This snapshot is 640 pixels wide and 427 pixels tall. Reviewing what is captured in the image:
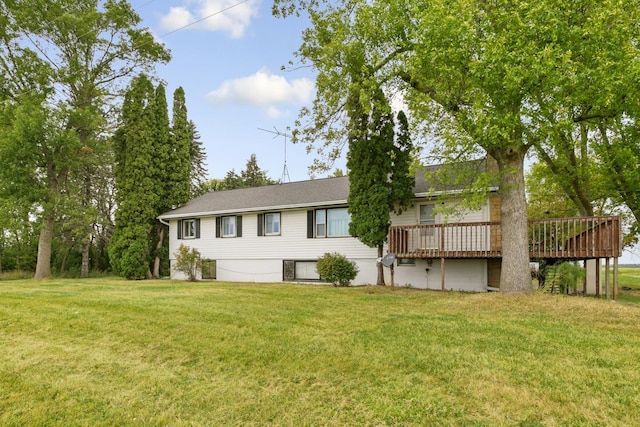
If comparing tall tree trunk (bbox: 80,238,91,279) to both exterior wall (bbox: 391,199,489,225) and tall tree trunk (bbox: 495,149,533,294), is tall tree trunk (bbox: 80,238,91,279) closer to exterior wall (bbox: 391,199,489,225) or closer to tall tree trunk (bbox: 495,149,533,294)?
exterior wall (bbox: 391,199,489,225)

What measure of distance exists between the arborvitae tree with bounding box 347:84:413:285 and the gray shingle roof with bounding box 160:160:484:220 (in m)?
1.08

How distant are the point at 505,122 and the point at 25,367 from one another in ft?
29.5

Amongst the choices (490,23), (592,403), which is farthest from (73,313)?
(490,23)

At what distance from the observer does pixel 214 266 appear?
64.2ft

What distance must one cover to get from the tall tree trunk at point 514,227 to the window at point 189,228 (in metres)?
14.3

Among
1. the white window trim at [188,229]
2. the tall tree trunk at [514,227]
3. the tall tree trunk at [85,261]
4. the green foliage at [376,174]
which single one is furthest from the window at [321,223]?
the tall tree trunk at [85,261]

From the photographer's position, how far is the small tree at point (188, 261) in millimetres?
18484

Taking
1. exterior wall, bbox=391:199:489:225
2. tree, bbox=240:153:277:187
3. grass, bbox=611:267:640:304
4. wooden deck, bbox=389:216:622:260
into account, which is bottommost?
grass, bbox=611:267:640:304

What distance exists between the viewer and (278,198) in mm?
18156

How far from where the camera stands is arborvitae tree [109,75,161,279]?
19812 mm

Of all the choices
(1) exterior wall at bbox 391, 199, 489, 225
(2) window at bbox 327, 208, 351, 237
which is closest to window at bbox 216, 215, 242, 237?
(2) window at bbox 327, 208, 351, 237

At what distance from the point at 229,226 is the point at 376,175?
28.1ft

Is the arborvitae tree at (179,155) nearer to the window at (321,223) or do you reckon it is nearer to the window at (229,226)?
the window at (229,226)

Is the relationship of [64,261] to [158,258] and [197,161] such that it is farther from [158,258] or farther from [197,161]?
[197,161]
